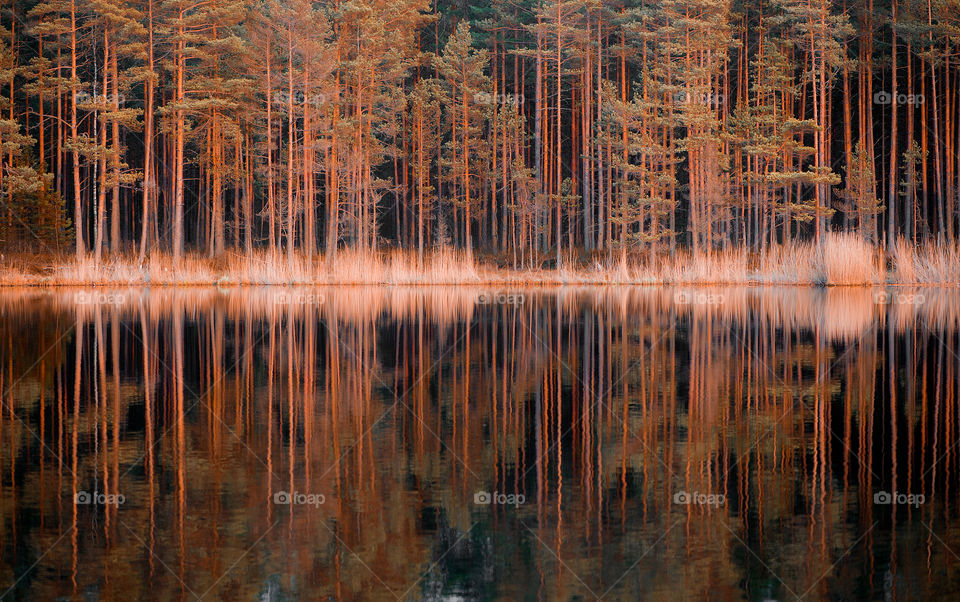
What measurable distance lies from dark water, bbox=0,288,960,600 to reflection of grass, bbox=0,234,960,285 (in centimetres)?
1883

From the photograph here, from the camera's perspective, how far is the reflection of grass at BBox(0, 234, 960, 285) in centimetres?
3088

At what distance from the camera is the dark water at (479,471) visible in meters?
4.35

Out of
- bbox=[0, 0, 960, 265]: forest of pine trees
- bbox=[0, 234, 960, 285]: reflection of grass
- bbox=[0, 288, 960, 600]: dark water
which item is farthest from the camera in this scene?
bbox=[0, 0, 960, 265]: forest of pine trees

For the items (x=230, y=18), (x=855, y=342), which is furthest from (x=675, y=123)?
(x=855, y=342)

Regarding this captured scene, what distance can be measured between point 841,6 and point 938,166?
8.57 m

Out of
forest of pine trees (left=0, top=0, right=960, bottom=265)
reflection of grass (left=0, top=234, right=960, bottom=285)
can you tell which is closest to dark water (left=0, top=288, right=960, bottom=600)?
reflection of grass (left=0, top=234, right=960, bottom=285)

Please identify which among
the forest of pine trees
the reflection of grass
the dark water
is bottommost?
the dark water

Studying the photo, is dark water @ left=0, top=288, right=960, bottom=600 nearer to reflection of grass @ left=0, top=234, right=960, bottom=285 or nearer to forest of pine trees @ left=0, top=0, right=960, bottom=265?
reflection of grass @ left=0, top=234, right=960, bottom=285

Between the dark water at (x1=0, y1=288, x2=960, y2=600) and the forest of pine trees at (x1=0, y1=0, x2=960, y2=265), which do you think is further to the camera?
the forest of pine trees at (x1=0, y1=0, x2=960, y2=265)

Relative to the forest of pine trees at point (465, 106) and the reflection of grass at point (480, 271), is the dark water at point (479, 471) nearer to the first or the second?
the reflection of grass at point (480, 271)

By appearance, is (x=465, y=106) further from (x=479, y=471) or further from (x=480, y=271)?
(x=479, y=471)

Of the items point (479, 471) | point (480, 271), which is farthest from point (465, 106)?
point (479, 471)

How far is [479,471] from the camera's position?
607cm

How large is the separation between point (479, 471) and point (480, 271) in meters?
32.0
